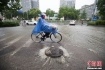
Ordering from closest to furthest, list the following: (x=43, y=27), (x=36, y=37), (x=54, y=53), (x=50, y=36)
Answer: (x=54, y=53)
(x=43, y=27)
(x=50, y=36)
(x=36, y=37)

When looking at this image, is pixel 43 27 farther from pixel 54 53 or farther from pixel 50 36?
pixel 54 53

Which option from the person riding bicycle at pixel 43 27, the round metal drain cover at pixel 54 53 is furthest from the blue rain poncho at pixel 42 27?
the round metal drain cover at pixel 54 53

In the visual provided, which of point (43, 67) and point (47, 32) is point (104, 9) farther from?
point (43, 67)

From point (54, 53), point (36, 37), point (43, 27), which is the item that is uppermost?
point (43, 27)

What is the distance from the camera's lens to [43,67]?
2842mm

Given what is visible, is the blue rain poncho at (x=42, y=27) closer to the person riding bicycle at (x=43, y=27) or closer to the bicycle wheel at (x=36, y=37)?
the person riding bicycle at (x=43, y=27)

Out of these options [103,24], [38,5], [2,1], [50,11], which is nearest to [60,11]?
[50,11]

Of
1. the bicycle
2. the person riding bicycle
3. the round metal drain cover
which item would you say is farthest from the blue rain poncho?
the round metal drain cover

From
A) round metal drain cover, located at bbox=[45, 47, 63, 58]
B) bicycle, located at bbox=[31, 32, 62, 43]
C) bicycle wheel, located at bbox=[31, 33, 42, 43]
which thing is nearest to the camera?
round metal drain cover, located at bbox=[45, 47, 63, 58]

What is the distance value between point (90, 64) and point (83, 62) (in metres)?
0.26

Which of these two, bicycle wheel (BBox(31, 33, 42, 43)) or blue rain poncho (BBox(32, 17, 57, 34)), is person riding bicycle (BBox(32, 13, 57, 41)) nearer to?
blue rain poncho (BBox(32, 17, 57, 34))

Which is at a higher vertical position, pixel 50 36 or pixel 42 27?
pixel 42 27

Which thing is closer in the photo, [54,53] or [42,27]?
[54,53]

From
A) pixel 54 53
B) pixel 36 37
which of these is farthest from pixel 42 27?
pixel 54 53
